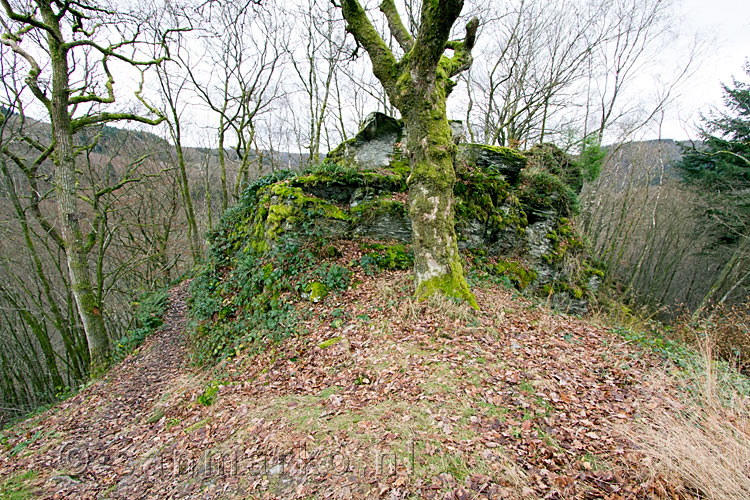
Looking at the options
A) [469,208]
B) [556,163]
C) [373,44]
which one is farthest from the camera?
[556,163]

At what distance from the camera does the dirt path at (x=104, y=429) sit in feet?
11.8

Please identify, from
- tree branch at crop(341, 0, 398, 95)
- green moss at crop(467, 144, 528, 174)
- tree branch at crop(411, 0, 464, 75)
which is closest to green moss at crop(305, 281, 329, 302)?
tree branch at crop(341, 0, 398, 95)

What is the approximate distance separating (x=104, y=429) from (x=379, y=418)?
4609 millimetres

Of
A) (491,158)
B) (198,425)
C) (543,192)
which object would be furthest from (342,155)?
(198,425)

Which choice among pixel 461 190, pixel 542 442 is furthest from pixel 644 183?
pixel 542 442

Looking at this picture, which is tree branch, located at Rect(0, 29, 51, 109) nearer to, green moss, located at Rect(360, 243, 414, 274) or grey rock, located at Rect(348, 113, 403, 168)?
grey rock, located at Rect(348, 113, 403, 168)

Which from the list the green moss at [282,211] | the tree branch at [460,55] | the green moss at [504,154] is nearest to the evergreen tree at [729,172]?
the green moss at [504,154]

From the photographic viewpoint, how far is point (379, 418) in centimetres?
328

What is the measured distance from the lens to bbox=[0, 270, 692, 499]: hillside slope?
2.54 m

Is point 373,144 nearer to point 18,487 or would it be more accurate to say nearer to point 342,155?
point 342,155

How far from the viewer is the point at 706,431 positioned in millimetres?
2465

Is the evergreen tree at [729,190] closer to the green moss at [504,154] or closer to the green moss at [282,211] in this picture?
the green moss at [504,154]

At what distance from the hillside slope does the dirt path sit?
1.1 inches

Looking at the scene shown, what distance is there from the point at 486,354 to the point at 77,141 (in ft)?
50.6
